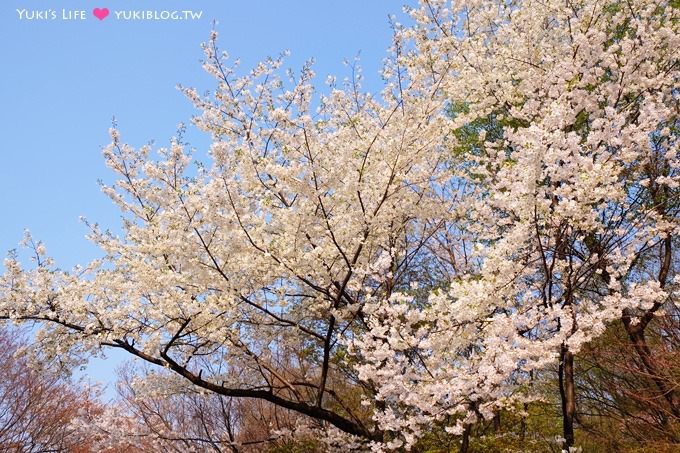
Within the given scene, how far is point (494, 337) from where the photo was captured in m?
6.11

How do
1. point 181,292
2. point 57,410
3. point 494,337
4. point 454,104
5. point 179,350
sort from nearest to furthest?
point 494,337 → point 181,292 → point 179,350 → point 454,104 → point 57,410

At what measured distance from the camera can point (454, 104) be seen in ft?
37.1

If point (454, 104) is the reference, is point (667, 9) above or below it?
below

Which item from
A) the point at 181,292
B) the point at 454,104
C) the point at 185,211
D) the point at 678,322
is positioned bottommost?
the point at 678,322

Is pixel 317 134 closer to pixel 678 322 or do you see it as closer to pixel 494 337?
pixel 494 337

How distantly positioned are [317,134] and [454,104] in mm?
4218

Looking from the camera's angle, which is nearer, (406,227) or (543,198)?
(543,198)

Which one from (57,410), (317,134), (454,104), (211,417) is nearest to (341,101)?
(317,134)

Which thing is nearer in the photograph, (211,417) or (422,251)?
(422,251)

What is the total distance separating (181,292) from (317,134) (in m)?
2.79

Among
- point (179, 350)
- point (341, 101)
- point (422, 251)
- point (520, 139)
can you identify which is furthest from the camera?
point (422, 251)

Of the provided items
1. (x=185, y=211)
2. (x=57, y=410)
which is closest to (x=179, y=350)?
(x=185, y=211)

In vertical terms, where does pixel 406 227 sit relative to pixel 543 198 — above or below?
above

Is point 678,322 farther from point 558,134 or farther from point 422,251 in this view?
point 422,251
